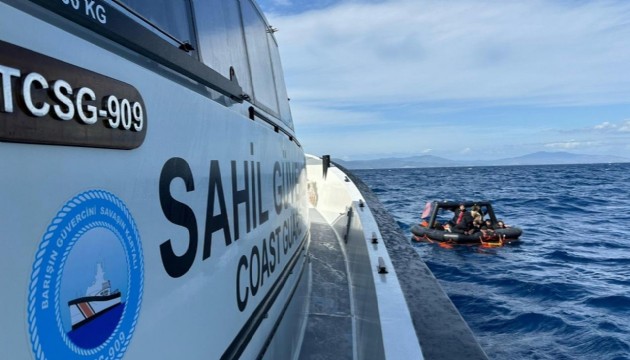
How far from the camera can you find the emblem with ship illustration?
88 cm

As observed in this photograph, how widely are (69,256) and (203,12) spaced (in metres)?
1.53

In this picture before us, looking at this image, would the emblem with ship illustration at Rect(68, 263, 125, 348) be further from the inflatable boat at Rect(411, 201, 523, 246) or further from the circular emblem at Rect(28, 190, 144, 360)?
the inflatable boat at Rect(411, 201, 523, 246)

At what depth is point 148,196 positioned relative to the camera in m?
1.19

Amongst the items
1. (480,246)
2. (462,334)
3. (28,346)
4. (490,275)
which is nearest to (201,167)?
(28,346)

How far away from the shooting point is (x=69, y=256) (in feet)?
2.80

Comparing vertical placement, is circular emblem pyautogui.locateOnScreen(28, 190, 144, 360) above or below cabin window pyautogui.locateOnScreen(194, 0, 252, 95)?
below

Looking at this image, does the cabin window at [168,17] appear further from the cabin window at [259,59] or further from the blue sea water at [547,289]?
the blue sea water at [547,289]

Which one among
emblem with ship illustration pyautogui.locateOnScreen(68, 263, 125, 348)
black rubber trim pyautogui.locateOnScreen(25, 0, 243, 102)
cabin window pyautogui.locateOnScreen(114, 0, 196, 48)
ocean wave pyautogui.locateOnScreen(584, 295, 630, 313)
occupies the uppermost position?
cabin window pyautogui.locateOnScreen(114, 0, 196, 48)

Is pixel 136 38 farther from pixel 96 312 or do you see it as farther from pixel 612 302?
pixel 612 302

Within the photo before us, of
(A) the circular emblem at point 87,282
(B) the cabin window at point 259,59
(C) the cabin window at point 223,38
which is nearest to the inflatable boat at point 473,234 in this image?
(B) the cabin window at point 259,59

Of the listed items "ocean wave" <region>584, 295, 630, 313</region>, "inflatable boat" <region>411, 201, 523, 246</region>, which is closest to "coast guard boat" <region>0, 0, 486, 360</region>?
"ocean wave" <region>584, 295, 630, 313</region>

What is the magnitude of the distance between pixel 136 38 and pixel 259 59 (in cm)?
216

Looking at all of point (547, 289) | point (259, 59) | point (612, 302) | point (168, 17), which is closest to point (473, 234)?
A: point (547, 289)

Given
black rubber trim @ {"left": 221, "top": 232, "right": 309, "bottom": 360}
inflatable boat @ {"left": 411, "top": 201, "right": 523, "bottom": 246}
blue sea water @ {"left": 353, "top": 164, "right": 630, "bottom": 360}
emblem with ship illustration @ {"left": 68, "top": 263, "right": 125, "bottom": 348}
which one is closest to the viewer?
emblem with ship illustration @ {"left": 68, "top": 263, "right": 125, "bottom": 348}
